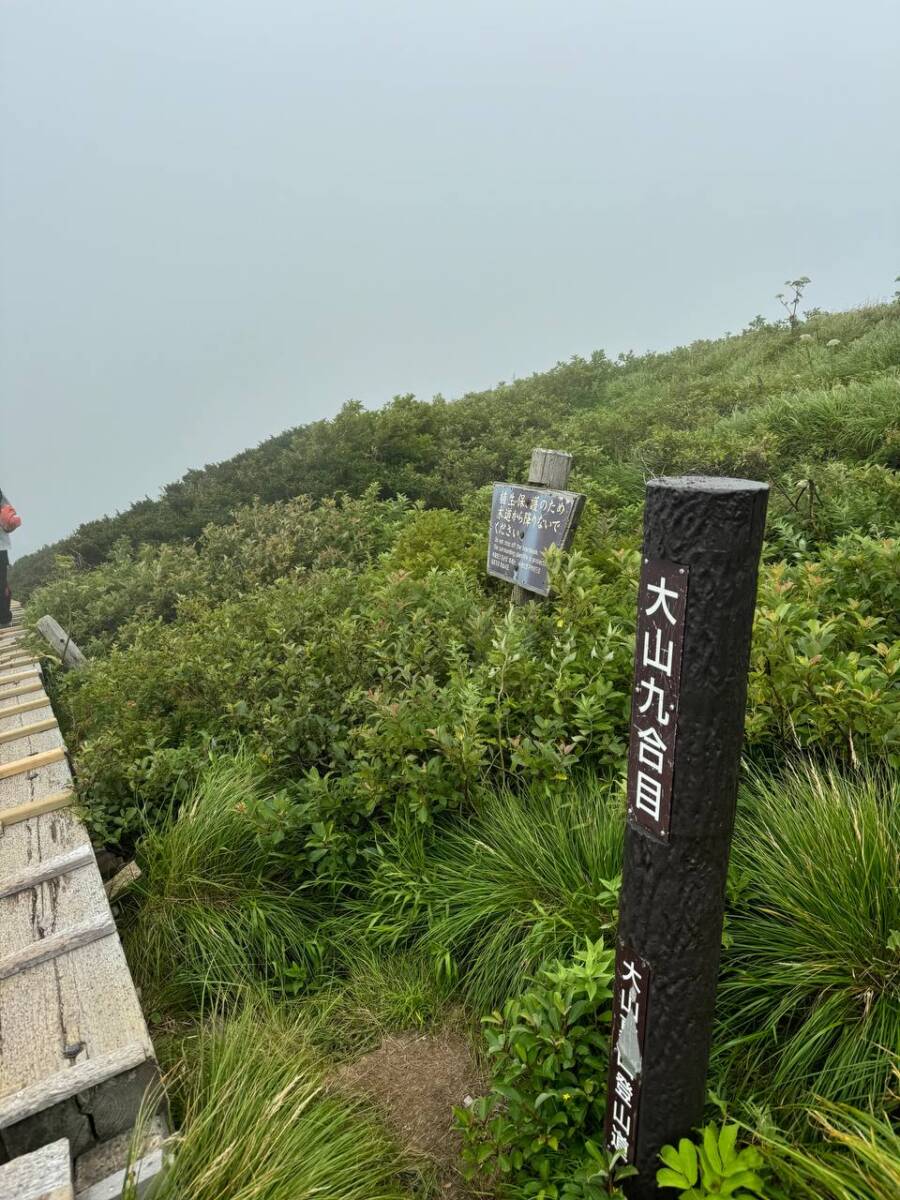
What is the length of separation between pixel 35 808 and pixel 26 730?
50.1 inches

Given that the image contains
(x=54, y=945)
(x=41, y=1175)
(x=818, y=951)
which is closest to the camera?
(x=41, y=1175)

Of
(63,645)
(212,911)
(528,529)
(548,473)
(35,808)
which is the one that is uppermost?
(548,473)

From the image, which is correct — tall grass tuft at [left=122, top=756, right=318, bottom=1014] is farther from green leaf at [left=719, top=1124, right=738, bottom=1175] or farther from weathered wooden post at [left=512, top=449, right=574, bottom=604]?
weathered wooden post at [left=512, top=449, right=574, bottom=604]

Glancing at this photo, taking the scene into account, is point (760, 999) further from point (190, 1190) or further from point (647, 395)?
point (647, 395)

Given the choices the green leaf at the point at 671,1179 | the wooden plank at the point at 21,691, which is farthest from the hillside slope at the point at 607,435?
the green leaf at the point at 671,1179

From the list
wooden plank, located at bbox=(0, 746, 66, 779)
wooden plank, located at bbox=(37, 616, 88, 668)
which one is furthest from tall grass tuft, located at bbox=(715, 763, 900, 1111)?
wooden plank, located at bbox=(37, 616, 88, 668)

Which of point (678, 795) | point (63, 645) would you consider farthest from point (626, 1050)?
point (63, 645)

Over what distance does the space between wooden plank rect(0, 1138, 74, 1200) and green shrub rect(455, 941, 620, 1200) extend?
1.02 m

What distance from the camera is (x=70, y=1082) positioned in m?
1.95

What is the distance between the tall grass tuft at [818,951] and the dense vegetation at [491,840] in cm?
1

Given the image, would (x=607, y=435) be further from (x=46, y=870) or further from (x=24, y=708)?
(x=46, y=870)

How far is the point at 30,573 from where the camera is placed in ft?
46.4

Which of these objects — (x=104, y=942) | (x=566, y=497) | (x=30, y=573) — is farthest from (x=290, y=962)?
(x=30, y=573)

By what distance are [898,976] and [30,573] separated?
15863mm
